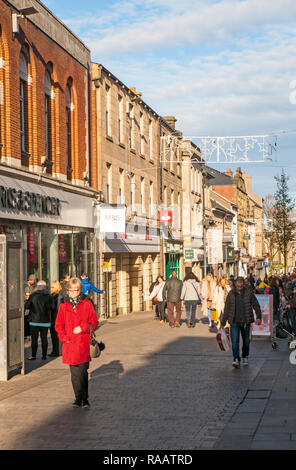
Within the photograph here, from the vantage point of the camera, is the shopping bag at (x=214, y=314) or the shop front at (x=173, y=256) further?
the shop front at (x=173, y=256)

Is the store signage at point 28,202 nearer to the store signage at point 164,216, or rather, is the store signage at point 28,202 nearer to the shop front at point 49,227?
the shop front at point 49,227

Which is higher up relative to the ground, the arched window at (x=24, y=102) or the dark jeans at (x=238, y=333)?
the arched window at (x=24, y=102)

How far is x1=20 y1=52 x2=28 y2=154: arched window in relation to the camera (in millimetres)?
20281

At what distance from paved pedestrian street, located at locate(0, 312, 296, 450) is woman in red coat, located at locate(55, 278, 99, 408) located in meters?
Result: 0.31

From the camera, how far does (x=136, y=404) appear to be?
375 inches

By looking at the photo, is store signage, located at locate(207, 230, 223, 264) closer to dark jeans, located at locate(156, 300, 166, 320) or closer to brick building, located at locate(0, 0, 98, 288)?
brick building, located at locate(0, 0, 98, 288)

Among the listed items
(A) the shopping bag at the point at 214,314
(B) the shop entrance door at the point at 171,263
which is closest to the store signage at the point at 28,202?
(A) the shopping bag at the point at 214,314

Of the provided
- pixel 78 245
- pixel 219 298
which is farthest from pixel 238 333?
pixel 78 245

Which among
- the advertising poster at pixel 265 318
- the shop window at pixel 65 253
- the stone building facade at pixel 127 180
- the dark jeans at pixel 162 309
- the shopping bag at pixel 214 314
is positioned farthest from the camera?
the stone building facade at pixel 127 180

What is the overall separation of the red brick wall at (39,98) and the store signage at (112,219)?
5.09 feet

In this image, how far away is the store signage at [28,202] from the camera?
18.1 m
